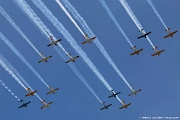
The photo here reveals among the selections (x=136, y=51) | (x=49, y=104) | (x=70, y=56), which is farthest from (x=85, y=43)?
(x=49, y=104)

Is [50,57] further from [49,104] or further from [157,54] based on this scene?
[157,54]

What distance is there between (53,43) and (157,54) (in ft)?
79.1

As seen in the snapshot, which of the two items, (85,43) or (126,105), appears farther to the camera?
(126,105)

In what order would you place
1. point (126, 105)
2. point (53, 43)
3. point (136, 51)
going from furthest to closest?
point (126, 105) < point (136, 51) < point (53, 43)

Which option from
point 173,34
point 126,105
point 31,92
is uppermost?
point 31,92

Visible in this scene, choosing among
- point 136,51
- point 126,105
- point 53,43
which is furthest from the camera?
point 126,105

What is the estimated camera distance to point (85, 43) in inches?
4513

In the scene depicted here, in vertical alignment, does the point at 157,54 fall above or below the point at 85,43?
below

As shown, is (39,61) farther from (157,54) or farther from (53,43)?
(157,54)

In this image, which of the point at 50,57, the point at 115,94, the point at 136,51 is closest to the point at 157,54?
the point at 136,51

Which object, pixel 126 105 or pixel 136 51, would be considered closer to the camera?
pixel 136 51

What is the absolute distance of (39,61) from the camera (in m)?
118

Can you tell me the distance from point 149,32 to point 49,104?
96.3 feet

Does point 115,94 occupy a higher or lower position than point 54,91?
lower
